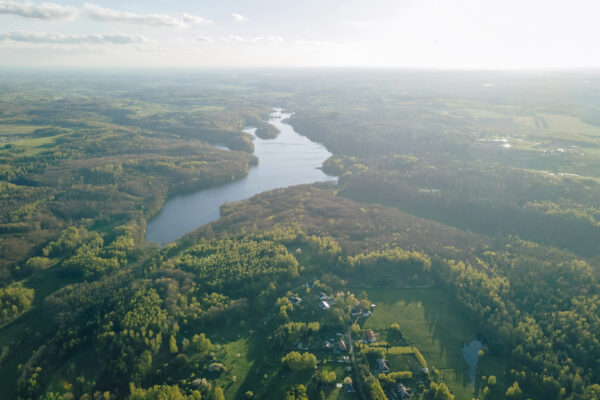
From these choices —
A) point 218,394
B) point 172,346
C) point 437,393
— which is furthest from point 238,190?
point 437,393

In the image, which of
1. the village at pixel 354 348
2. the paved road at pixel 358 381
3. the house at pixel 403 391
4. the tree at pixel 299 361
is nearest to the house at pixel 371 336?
the village at pixel 354 348

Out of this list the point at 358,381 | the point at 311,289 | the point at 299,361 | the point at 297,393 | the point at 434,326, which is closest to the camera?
the point at 297,393

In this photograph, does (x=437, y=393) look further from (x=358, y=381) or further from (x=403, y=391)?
(x=358, y=381)

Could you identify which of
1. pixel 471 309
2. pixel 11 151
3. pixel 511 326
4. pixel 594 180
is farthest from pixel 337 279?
pixel 11 151

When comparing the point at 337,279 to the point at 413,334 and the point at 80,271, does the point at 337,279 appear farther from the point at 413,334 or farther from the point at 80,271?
the point at 80,271

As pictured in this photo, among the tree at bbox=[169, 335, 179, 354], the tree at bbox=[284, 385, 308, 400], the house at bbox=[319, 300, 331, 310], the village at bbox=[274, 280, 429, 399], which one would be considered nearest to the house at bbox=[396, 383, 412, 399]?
the village at bbox=[274, 280, 429, 399]

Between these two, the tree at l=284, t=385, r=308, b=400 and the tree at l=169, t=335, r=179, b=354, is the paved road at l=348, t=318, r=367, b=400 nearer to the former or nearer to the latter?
the tree at l=284, t=385, r=308, b=400
